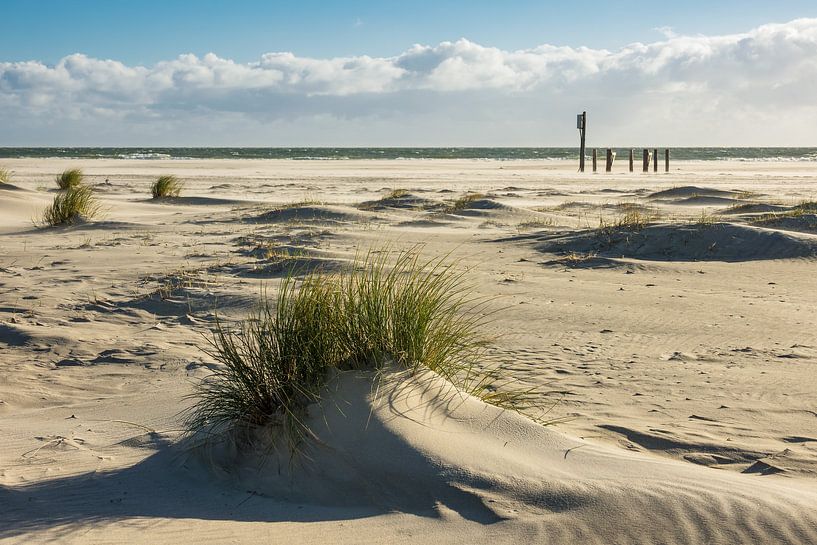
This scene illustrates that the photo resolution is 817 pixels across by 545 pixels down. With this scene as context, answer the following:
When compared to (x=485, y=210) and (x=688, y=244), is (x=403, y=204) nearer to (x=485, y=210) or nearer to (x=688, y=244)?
(x=485, y=210)

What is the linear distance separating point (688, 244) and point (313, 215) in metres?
7.15

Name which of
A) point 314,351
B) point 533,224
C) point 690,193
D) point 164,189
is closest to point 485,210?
point 533,224

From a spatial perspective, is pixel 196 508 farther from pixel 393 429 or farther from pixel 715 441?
pixel 715 441

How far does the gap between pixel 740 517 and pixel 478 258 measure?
7926 millimetres

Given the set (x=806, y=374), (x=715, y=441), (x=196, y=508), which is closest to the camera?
(x=196, y=508)

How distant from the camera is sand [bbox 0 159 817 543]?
3.37 metres

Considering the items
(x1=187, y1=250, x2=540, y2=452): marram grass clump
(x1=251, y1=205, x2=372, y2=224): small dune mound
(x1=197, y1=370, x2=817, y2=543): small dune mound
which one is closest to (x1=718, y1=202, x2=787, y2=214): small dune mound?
(x1=251, y1=205, x2=372, y2=224): small dune mound

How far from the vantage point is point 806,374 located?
5.55 meters

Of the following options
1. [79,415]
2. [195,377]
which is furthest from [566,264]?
[79,415]

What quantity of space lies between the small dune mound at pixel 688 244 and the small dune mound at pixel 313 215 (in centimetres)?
468

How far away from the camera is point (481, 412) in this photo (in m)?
4.05

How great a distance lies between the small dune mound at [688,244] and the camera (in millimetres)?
10602

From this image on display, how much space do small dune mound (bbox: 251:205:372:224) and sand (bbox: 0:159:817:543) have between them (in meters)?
3.80

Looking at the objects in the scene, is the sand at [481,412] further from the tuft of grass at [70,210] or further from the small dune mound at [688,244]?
the tuft of grass at [70,210]
